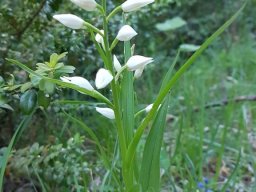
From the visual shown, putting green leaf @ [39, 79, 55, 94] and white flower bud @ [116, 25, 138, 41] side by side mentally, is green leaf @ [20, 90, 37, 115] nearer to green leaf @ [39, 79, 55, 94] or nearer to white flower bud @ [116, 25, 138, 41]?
green leaf @ [39, 79, 55, 94]

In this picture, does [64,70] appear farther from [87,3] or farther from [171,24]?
[171,24]

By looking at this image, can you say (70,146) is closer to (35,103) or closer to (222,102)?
(35,103)

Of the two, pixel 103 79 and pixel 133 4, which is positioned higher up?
pixel 133 4

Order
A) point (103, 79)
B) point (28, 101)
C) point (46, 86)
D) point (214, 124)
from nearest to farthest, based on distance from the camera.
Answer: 1. point (103, 79)
2. point (46, 86)
3. point (28, 101)
4. point (214, 124)

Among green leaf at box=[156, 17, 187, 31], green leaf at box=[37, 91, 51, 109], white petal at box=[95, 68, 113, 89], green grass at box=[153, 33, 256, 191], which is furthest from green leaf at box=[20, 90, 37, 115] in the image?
green leaf at box=[156, 17, 187, 31]

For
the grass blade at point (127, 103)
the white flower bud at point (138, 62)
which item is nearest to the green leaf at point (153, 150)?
the grass blade at point (127, 103)

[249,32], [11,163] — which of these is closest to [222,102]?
[11,163]

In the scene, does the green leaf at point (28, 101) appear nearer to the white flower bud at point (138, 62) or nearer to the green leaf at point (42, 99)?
the green leaf at point (42, 99)

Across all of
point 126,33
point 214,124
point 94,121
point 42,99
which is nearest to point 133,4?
point 126,33
